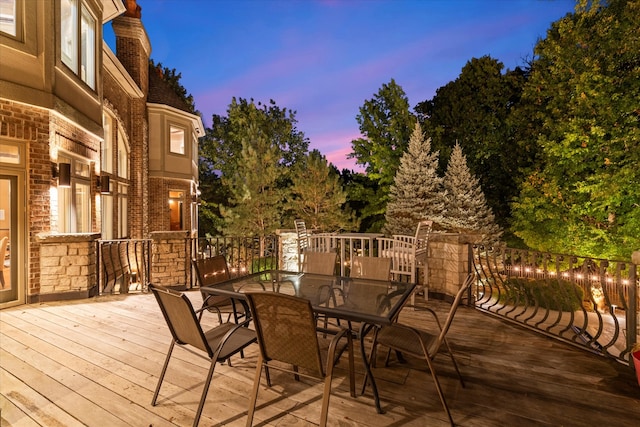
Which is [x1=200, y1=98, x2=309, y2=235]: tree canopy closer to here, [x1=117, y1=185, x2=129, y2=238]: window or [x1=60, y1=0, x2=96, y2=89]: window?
[x1=117, y1=185, x2=129, y2=238]: window

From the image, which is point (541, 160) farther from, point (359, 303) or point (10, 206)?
point (10, 206)

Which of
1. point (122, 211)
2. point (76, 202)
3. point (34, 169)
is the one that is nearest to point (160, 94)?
point (122, 211)

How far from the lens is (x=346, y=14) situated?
22141 millimetres

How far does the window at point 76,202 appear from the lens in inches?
247

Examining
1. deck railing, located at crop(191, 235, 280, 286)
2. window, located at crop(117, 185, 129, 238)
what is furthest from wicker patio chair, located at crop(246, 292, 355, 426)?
window, located at crop(117, 185, 129, 238)

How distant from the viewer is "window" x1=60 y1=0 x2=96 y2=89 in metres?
6.04

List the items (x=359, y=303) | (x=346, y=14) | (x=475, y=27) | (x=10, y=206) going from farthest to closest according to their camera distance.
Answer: (x=475, y=27) → (x=346, y=14) → (x=10, y=206) → (x=359, y=303)

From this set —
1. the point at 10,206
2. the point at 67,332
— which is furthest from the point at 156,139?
the point at 67,332

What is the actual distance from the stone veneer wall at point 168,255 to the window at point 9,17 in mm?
A: 3680

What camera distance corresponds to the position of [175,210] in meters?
13.5

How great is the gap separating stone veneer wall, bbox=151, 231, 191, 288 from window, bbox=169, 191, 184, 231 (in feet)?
24.0

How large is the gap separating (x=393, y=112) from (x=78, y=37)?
16.0 m

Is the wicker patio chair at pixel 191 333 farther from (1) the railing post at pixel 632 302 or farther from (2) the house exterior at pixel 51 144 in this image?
(2) the house exterior at pixel 51 144

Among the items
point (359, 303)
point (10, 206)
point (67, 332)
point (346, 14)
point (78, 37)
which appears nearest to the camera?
point (359, 303)
